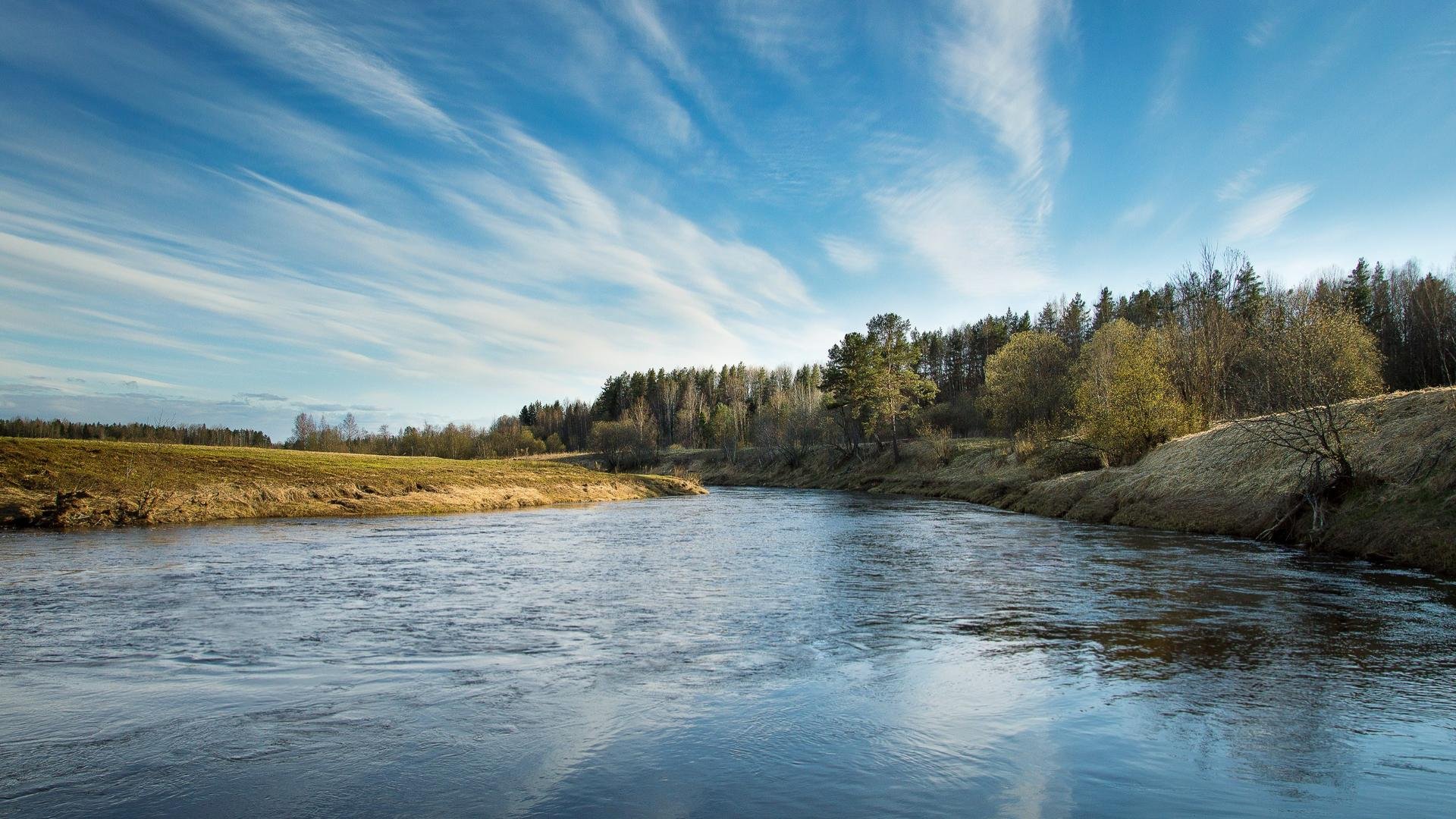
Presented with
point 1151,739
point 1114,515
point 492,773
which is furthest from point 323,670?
point 1114,515

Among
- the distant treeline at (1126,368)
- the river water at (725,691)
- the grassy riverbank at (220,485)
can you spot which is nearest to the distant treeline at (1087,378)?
the distant treeline at (1126,368)

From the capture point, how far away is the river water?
5742 millimetres

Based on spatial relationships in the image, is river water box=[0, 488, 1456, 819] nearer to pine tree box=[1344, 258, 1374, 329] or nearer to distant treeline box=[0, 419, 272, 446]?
distant treeline box=[0, 419, 272, 446]

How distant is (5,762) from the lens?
243 inches

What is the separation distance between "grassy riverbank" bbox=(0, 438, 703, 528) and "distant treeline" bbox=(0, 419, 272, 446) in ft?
55.0

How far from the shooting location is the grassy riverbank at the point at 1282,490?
1722 cm

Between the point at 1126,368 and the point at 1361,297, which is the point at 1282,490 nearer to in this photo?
the point at 1126,368

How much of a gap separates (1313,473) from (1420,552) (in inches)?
188

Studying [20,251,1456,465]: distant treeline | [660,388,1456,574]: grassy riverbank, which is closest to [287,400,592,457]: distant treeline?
[20,251,1456,465]: distant treeline

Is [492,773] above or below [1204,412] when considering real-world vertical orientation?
below

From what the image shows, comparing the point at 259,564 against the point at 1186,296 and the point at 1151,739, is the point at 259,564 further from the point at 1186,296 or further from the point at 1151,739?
the point at 1186,296

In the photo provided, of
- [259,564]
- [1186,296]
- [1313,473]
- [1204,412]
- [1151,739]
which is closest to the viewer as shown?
[1151,739]

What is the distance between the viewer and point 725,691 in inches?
335

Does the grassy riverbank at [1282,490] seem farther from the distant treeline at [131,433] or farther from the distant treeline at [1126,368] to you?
the distant treeline at [131,433]
